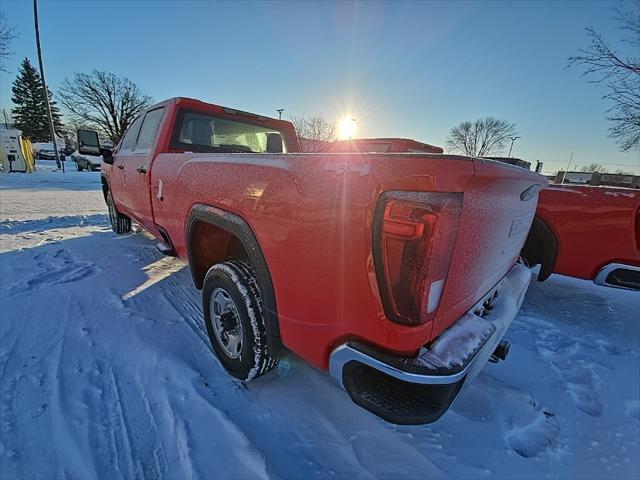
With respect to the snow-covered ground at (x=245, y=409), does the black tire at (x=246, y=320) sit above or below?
above

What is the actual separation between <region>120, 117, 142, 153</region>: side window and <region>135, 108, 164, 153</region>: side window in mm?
218

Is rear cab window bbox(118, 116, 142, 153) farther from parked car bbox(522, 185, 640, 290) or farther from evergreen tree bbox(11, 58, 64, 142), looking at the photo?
evergreen tree bbox(11, 58, 64, 142)

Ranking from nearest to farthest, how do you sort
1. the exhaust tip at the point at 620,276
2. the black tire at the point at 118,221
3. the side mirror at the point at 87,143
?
the exhaust tip at the point at 620,276, the side mirror at the point at 87,143, the black tire at the point at 118,221

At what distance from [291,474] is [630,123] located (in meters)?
15.0

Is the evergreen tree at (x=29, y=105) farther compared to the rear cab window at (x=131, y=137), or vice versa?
the evergreen tree at (x=29, y=105)

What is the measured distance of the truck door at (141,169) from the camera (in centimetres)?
325

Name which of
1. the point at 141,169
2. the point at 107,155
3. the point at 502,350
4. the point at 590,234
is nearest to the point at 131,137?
the point at 107,155

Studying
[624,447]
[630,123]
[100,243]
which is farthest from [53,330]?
[630,123]

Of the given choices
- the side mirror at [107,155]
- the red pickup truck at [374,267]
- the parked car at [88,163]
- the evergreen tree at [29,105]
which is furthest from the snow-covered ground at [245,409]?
the evergreen tree at [29,105]

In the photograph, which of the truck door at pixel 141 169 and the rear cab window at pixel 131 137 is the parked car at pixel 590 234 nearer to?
the truck door at pixel 141 169

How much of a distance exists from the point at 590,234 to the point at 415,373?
10.00 ft

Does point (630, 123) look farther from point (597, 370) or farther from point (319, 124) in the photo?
point (319, 124)

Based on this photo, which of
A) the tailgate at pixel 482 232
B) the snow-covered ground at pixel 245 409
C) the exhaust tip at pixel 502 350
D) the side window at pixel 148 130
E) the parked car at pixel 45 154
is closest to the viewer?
the tailgate at pixel 482 232

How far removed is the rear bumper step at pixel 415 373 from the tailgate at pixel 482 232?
0.31 ft
